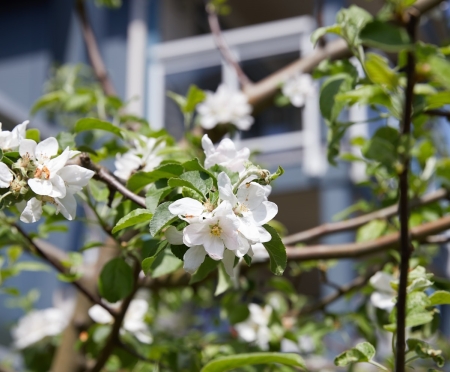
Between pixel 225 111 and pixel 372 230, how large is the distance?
582 millimetres

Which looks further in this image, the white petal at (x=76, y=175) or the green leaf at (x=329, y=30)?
the green leaf at (x=329, y=30)

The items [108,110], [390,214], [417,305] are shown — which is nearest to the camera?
[417,305]

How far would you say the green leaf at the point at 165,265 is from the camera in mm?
877

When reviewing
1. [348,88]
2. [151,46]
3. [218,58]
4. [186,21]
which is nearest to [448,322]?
[218,58]

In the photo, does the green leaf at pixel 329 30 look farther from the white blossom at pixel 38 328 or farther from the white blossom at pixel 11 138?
the white blossom at pixel 38 328

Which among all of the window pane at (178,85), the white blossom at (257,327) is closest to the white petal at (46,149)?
the white blossom at (257,327)

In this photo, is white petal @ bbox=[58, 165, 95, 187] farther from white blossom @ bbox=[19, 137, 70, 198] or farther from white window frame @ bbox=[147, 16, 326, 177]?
white window frame @ bbox=[147, 16, 326, 177]

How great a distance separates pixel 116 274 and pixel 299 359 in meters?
0.34

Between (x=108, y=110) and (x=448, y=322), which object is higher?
(x=448, y=322)

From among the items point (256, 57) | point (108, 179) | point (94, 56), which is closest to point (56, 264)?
point (108, 179)

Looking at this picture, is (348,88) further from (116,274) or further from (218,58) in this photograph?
(218,58)

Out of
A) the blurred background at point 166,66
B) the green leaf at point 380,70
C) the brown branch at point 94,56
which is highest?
the blurred background at point 166,66

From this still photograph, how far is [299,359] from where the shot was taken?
0.70m

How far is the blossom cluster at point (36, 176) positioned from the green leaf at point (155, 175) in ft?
0.25
